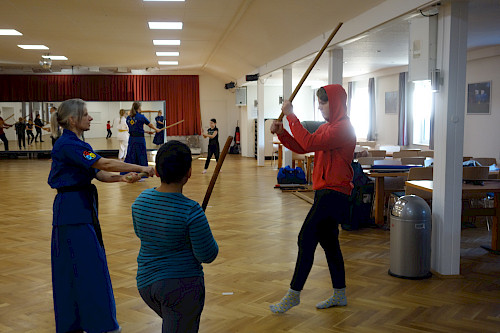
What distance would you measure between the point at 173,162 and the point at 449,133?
133 inches

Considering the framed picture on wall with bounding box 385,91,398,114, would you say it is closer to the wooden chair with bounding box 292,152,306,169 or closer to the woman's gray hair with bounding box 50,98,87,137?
the wooden chair with bounding box 292,152,306,169

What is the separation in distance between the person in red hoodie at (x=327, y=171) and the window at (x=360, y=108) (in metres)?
13.6

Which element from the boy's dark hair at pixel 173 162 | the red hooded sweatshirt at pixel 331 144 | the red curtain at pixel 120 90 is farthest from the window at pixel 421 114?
the boy's dark hair at pixel 173 162

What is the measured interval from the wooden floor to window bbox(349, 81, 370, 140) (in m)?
9.96

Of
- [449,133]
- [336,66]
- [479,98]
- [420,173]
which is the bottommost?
[420,173]

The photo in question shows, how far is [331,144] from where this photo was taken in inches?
136

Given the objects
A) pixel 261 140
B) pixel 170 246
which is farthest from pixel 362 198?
pixel 261 140

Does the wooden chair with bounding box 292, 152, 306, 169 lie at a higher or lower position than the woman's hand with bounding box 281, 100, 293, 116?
lower

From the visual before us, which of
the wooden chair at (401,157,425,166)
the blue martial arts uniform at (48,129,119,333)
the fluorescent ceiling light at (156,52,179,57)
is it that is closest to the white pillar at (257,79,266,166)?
the fluorescent ceiling light at (156,52,179,57)

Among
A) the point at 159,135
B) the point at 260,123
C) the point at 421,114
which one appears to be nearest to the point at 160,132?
the point at 159,135

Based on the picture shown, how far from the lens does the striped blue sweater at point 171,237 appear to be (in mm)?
2021

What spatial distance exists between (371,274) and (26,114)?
60.7 feet

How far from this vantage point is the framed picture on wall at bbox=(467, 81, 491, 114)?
10398mm

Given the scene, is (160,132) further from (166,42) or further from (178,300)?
(178,300)
